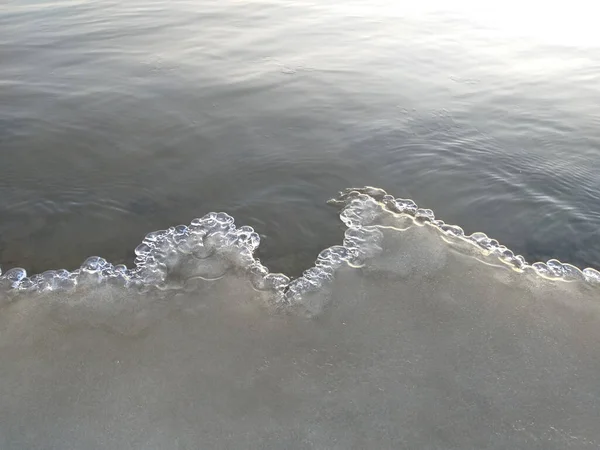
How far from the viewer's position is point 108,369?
2.47 m

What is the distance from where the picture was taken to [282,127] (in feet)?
15.0

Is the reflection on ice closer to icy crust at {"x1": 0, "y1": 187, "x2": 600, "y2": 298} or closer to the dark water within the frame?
icy crust at {"x1": 0, "y1": 187, "x2": 600, "y2": 298}

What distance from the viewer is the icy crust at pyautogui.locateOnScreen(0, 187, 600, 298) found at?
299cm

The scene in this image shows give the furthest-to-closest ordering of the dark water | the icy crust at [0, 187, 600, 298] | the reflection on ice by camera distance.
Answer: the dark water, the icy crust at [0, 187, 600, 298], the reflection on ice

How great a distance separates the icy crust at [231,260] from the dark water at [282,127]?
0.10m

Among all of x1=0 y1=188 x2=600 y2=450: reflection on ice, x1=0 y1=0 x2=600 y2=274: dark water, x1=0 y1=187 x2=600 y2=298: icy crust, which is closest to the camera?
x1=0 y1=188 x2=600 y2=450: reflection on ice

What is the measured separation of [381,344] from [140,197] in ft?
6.82

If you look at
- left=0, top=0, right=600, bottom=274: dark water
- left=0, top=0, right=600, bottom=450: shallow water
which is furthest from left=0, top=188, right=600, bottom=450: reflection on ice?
left=0, top=0, right=600, bottom=274: dark water

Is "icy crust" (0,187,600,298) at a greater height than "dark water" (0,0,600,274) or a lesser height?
lesser

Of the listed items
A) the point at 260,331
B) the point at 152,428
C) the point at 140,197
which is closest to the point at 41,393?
the point at 152,428

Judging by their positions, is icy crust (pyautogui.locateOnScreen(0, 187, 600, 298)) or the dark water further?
the dark water

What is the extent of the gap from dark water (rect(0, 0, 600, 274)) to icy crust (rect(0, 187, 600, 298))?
104 mm

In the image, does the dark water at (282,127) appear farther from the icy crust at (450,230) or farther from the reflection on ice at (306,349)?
the reflection on ice at (306,349)

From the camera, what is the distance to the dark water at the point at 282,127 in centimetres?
347
